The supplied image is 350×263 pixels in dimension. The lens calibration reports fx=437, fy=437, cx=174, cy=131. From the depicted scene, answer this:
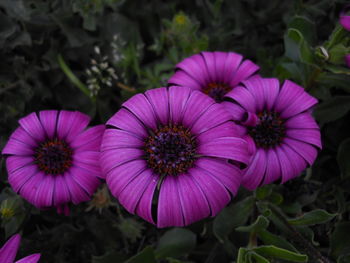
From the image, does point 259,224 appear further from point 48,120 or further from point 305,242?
point 48,120

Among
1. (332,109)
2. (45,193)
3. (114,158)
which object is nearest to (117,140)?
(114,158)

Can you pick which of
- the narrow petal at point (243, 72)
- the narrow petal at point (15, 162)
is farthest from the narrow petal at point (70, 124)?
the narrow petal at point (243, 72)

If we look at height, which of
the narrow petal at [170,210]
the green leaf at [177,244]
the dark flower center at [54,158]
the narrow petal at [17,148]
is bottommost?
the green leaf at [177,244]

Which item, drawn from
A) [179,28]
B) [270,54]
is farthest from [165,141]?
[270,54]

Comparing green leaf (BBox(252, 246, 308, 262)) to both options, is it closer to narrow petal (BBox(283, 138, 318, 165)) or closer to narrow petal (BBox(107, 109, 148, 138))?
narrow petal (BBox(283, 138, 318, 165))

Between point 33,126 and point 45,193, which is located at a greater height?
point 33,126

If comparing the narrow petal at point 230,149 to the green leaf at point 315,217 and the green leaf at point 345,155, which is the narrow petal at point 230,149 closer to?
the green leaf at point 315,217

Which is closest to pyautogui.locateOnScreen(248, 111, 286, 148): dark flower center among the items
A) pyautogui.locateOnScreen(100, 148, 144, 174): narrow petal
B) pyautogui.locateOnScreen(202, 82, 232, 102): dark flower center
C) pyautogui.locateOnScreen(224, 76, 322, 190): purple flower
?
pyautogui.locateOnScreen(224, 76, 322, 190): purple flower
